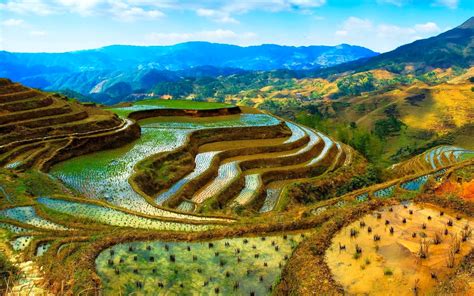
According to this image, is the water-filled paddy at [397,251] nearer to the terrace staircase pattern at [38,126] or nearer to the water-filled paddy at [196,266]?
the water-filled paddy at [196,266]

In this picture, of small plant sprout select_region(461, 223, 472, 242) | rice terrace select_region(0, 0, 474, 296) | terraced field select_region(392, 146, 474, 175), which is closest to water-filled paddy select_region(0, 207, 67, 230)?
rice terrace select_region(0, 0, 474, 296)

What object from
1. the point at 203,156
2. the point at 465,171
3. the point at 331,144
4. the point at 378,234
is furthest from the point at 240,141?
the point at 378,234

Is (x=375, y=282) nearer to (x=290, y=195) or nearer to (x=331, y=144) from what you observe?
(x=290, y=195)

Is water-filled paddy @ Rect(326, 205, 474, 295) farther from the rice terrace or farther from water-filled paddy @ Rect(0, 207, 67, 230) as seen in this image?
water-filled paddy @ Rect(0, 207, 67, 230)

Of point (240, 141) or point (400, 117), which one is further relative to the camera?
point (400, 117)

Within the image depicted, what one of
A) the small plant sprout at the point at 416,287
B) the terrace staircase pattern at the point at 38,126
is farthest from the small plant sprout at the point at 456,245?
the terrace staircase pattern at the point at 38,126

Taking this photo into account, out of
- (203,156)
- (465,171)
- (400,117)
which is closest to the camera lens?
(465,171)

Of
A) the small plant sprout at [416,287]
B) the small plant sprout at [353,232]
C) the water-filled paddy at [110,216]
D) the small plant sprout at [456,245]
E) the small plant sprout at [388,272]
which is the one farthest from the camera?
the water-filled paddy at [110,216]
